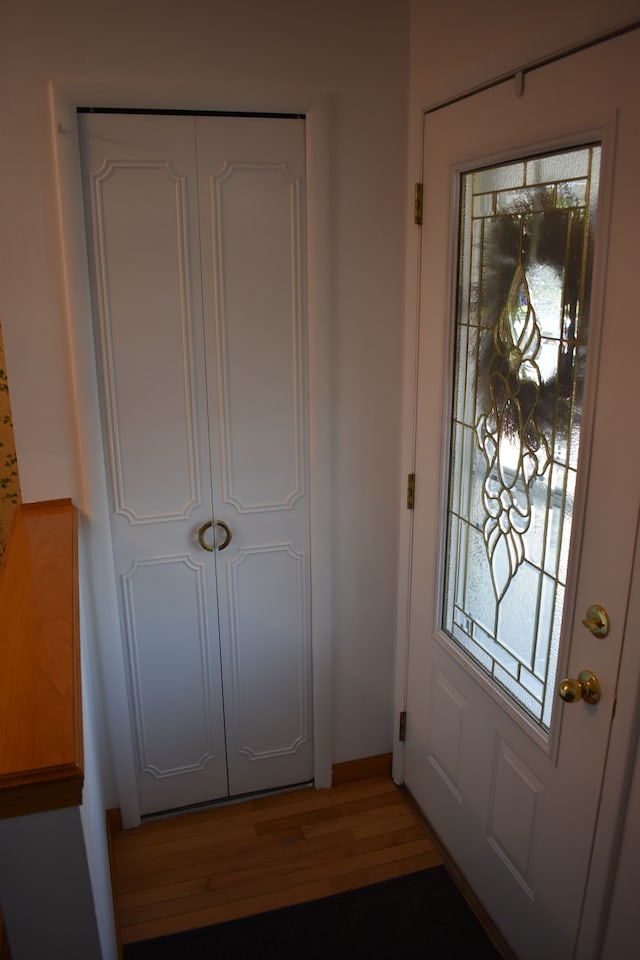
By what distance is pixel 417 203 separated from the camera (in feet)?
7.29

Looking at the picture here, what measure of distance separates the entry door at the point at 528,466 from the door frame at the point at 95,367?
311mm

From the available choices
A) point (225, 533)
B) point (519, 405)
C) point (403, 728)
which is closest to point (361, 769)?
point (403, 728)

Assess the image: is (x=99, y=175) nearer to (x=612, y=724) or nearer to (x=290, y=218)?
(x=290, y=218)

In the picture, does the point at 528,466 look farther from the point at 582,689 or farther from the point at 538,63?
the point at 538,63

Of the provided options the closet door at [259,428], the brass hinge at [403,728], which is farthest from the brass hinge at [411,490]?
the brass hinge at [403,728]

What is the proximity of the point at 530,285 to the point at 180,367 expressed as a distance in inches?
41.2

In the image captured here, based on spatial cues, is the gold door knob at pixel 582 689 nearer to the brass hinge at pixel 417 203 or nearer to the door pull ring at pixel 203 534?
the door pull ring at pixel 203 534

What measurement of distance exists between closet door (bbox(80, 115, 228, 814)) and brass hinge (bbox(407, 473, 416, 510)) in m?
0.65

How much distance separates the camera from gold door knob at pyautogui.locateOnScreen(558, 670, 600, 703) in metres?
1.57

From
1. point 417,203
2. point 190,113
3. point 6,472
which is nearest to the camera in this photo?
point 190,113

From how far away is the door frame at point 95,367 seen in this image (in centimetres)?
200

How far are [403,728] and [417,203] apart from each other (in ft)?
5.82

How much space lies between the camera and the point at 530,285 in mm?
1732

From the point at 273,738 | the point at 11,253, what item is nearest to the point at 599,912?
the point at 273,738
